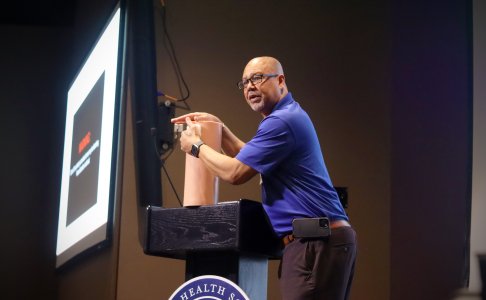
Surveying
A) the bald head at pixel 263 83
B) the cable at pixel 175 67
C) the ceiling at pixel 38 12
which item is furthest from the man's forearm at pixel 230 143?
the ceiling at pixel 38 12

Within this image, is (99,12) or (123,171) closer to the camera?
(123,171)

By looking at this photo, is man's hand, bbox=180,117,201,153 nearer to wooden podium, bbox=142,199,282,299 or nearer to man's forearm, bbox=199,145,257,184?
man's forearm, bbox=199,145,257,184

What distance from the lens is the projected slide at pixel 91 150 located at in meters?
3.57

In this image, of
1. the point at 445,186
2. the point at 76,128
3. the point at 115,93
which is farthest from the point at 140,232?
the point at 445,186

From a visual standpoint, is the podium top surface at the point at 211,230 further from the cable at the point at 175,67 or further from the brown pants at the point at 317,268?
the cable at the point at 175,67

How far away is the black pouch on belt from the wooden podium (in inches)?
3.9

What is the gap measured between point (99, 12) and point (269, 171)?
2.75 metres

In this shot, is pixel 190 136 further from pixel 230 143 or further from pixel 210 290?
pixel 210 290

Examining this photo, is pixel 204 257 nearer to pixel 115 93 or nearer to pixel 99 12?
pixel 115 93

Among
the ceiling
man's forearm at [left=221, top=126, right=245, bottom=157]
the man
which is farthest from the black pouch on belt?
the ceiling

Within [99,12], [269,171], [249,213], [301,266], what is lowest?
[301,266]

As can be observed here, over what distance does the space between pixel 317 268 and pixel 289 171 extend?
1.04ft

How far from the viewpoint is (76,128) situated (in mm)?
4477

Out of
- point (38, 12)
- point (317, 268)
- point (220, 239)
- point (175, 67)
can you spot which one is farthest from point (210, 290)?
point (38, 12)
